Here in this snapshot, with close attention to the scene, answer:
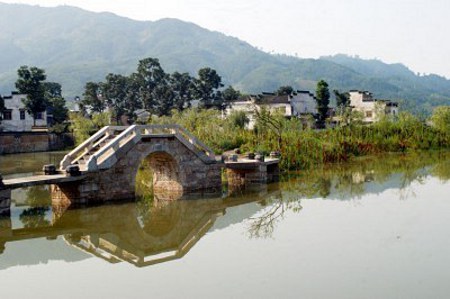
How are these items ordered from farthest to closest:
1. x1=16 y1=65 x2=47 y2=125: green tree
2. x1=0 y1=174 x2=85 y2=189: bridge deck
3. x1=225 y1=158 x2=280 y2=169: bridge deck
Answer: x1=16 y1=65 x2=47 y2=125: green tree
x1=225 y1=158 x2=280 y2=169: bridge deck
x1=0 y1=174 x2=85 y2=189: bridge deck

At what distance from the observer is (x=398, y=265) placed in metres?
10.9

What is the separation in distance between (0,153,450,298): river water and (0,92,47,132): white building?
1307 inches

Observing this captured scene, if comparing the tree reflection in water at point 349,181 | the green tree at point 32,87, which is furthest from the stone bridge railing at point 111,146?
the green tree at point 32,87

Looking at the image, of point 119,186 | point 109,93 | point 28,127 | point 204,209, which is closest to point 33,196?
point 119,186

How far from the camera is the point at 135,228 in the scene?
49.3 ft

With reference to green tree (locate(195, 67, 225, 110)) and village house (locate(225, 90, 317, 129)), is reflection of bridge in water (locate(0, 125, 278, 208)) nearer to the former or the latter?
village house (locate(225, 90, 317, 129))

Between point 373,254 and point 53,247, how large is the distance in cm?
736

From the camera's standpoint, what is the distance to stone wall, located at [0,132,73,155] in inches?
1793

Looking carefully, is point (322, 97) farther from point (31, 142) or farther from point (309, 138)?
point (31, 142)

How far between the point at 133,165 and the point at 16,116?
39.7 m

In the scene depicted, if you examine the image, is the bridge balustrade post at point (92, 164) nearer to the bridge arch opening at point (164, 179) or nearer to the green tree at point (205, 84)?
the bridge arch opening at point (164, 179)

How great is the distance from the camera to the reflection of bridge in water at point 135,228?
42.1 feet

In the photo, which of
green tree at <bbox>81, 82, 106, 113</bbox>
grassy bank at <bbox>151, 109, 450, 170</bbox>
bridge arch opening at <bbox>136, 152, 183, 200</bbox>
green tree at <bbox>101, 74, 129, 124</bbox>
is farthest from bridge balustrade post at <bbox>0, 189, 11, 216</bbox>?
green tree at <bbox>81, 82, 106, 113</bbox>

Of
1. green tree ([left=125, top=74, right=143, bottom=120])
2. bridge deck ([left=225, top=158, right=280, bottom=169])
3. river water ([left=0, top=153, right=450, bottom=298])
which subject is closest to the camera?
river water ([left=0, top=153, right=450, bottom=298])
